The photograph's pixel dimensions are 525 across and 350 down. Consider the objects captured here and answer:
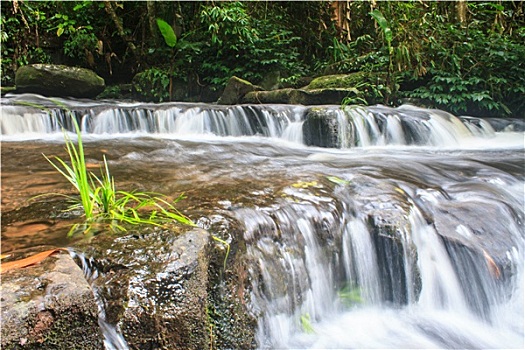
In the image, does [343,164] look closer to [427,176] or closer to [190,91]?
[427,176]

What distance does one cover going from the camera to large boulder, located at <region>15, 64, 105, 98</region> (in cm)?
861

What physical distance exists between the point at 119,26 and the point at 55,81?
10.1 feet

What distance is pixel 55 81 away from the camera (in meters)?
8.76

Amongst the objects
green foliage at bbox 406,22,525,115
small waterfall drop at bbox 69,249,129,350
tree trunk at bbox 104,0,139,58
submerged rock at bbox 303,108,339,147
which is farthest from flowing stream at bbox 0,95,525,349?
tree trunk at bbox 104,0,139,58

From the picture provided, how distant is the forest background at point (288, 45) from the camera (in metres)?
8.43

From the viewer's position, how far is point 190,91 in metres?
10.9

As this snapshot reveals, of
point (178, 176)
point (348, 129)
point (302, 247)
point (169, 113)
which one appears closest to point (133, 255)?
point (302, 247)

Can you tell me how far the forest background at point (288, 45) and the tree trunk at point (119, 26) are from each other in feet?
0.13

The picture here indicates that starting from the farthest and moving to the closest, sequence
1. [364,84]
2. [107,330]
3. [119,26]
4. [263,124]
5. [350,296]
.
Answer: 1. [119,26]
2. [364,84]
3. [263,124]
4. [350,296]
5. [107,330]

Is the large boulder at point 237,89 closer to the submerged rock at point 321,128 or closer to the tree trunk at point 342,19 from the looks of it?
the submerged rock at point 321,128

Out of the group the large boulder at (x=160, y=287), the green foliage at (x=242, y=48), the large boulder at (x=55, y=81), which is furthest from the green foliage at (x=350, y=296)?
the large boulder at (x=55, y=81)

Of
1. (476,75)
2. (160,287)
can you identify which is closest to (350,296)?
(160,287)

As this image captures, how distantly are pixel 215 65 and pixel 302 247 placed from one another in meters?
9.06

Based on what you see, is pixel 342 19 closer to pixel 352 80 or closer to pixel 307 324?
pixel 352 80
